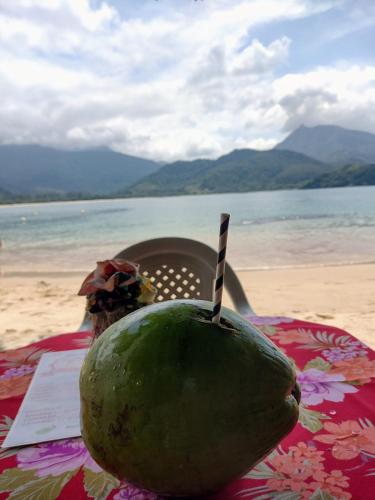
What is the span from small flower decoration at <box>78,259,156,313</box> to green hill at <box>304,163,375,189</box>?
60744mm

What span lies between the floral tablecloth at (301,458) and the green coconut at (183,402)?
0.15 metres

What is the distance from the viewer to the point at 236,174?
77.8 m

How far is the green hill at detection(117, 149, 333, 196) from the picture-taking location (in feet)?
233

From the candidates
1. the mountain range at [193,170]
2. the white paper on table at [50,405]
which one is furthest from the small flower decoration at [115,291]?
the mountain range at [193,170]

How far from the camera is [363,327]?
3.78 meters

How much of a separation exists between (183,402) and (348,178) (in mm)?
63555

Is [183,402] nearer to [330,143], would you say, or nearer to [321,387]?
[321,387]

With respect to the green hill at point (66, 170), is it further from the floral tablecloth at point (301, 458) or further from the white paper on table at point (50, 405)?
the floral tablecloth at point (301, 458)

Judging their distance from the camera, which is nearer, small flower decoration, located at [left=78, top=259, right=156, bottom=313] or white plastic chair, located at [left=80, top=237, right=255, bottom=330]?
small flower decoration, located at [left=78, top=259, right=156, bottom=313]

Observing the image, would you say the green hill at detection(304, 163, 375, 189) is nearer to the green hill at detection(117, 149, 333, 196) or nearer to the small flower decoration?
the green hill at detection(117, 149, 333, 196)

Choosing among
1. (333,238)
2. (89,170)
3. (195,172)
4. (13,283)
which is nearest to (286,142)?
(195,172)

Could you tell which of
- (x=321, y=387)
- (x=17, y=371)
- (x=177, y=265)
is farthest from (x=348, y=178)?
(x=17, y=371)

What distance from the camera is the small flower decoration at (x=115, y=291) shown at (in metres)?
0.93

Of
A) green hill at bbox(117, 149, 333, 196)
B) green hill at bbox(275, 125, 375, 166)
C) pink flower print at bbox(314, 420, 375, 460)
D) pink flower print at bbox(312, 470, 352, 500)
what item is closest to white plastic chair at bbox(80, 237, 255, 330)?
pink flower print at bbox(314, 420, 375, 460)
